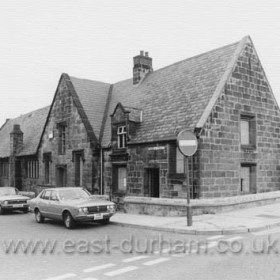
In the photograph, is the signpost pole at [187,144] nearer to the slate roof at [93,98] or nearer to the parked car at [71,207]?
the parked car at [71,207]

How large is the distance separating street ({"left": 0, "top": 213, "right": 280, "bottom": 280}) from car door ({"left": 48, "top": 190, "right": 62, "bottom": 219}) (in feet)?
6.43

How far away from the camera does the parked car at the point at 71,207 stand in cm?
1383

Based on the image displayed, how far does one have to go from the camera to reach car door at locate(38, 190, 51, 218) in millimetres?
15678

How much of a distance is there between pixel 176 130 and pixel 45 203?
6.59 m

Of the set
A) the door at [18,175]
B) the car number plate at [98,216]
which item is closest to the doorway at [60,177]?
the door at [18,175]

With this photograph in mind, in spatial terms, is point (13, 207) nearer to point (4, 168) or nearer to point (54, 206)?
point (54, 206)

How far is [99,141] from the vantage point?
22719mm

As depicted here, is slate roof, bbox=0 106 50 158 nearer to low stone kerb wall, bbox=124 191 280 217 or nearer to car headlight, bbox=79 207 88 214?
low stone kerb wall, bbox=124 191 280 217

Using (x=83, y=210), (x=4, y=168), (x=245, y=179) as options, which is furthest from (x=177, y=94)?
(x=4, y=168)

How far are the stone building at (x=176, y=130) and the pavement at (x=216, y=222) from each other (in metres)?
1.90

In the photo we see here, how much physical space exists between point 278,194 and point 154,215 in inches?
270

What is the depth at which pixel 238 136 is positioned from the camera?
717 inches

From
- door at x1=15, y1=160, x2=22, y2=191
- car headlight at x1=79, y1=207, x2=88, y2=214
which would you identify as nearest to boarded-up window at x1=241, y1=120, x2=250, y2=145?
car headlight at x1=79, y1=207, x2=88, y2=214

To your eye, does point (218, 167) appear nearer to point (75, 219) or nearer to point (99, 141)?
point (75, 219)
